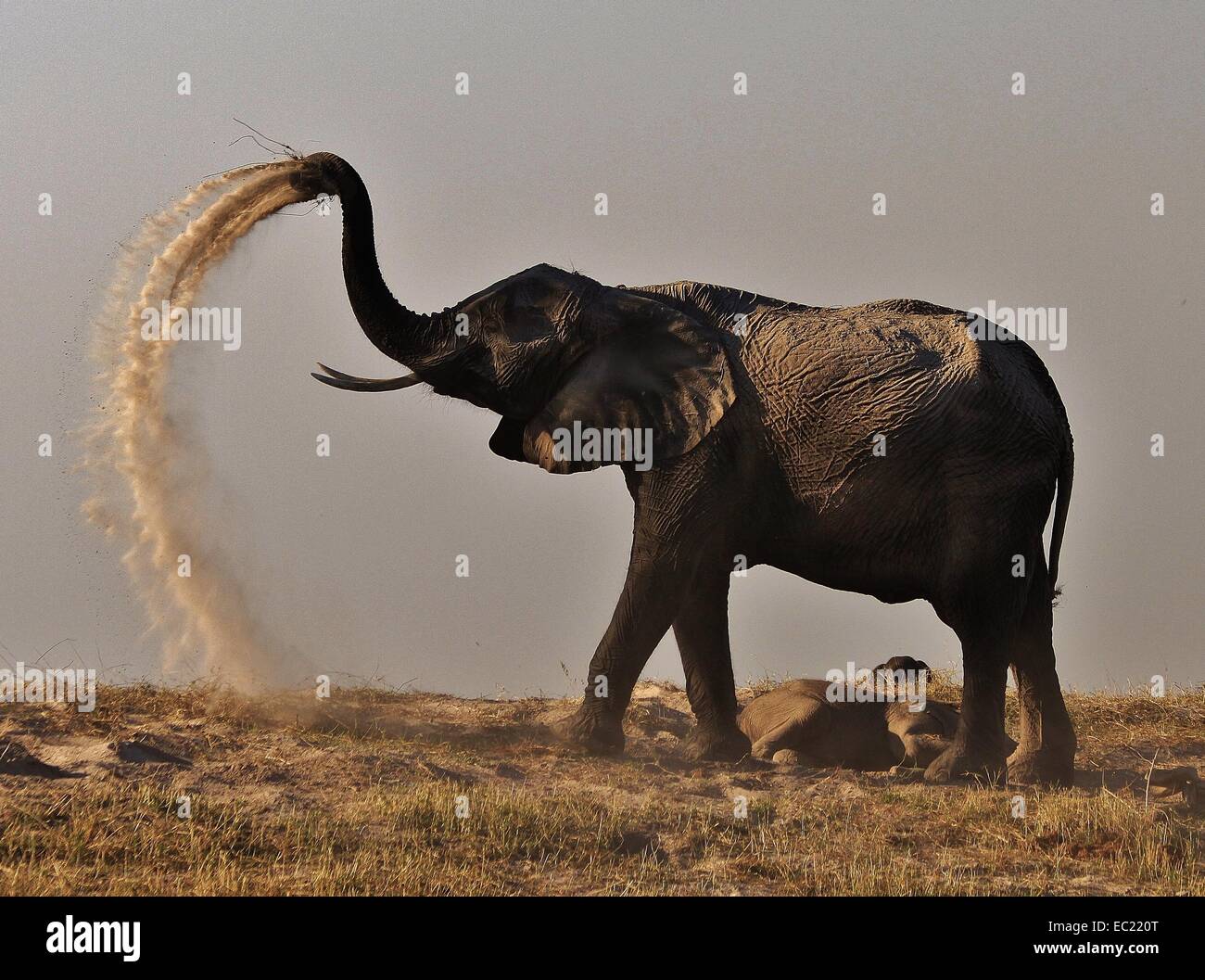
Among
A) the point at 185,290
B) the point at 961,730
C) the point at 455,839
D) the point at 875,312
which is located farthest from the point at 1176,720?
the point at 185,290

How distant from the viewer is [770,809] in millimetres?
13773

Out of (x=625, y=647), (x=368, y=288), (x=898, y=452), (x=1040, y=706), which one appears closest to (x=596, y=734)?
(x=625, y=647)

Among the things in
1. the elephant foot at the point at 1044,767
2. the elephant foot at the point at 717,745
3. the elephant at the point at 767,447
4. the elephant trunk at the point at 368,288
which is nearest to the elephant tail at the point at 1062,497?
the elephant at the point at 767,447

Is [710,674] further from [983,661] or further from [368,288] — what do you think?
[368,288]

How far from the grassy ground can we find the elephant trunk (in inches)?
138

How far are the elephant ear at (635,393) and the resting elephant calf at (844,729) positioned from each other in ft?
8.66

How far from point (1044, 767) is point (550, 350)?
5.88m

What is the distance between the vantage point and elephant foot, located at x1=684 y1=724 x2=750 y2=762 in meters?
15.9

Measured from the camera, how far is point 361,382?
1691 centimetres

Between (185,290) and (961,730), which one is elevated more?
(185,290)

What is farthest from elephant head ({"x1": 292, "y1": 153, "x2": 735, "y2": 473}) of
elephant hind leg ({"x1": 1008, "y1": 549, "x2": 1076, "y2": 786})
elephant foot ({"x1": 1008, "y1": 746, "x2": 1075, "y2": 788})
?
elephant foot ({"x1": 1008, "y1": 746, "x2": 1075, "y2": 788})

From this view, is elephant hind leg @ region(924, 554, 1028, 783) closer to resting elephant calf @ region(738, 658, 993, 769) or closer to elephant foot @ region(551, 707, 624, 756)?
resting elephant calf @ region(738, 658, 993, 769)

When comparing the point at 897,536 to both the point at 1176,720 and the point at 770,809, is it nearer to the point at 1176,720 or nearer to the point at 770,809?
the point at 770,809
